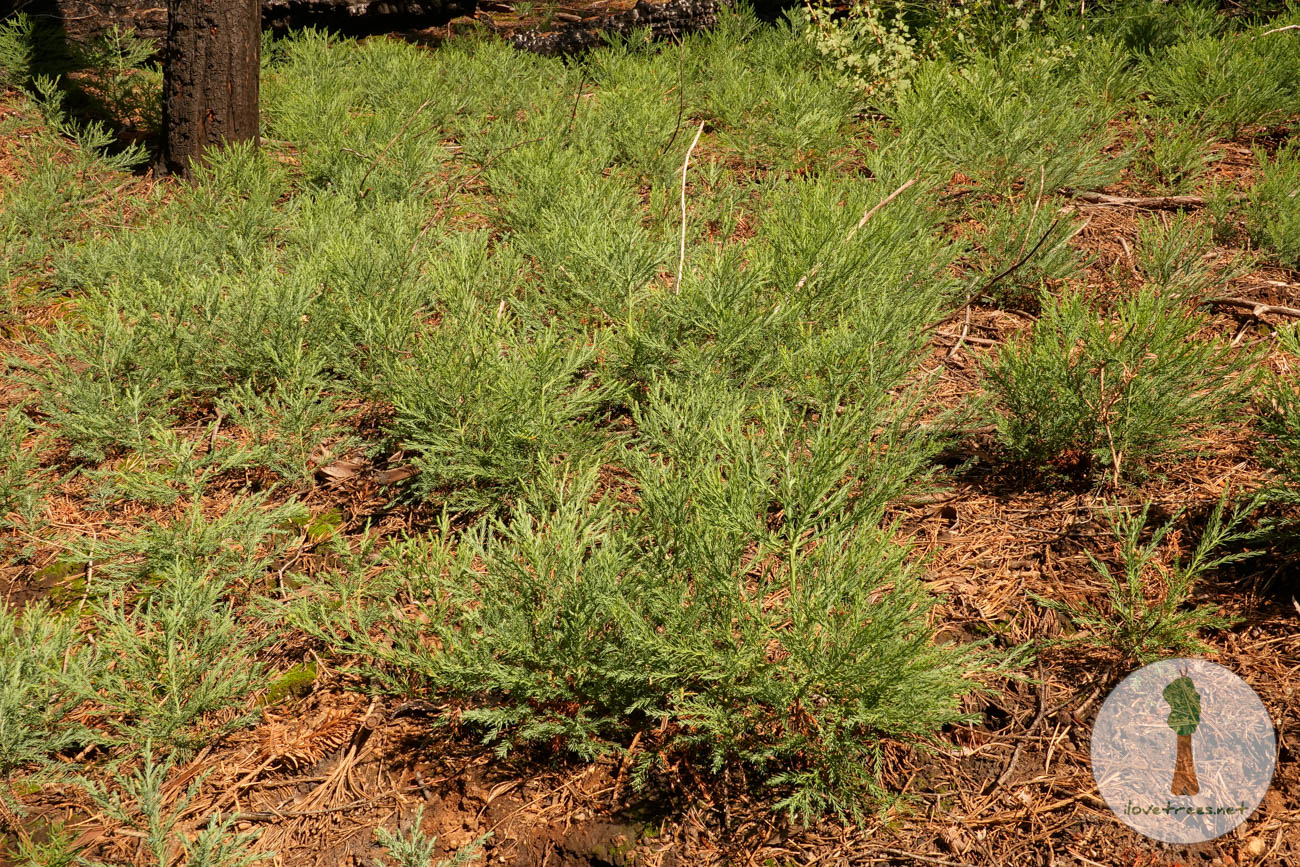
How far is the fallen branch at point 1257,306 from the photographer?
10.5 feet

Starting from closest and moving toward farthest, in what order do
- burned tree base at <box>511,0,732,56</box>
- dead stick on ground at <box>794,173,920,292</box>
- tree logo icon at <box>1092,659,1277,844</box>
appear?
Result: tree logo icon at <box>1092,659,1277,844</box>, dead stick on ground at <box>794,173,920,292</box>, burned tree base at <box>511,0,732,56</box>

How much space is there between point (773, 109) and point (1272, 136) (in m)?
2.87

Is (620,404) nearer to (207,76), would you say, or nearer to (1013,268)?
(1013,268)

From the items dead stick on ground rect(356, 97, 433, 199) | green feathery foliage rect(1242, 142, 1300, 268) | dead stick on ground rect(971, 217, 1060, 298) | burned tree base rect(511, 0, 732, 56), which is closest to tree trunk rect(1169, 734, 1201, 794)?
dead stick on ground rect(971, 217, 1060, 298)

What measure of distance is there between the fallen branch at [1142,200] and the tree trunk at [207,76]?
4758mm

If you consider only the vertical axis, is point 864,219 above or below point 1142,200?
below

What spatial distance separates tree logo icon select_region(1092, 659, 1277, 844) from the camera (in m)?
1.73

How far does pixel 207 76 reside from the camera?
490 cm

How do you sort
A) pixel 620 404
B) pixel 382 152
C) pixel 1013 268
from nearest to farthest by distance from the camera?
pixel 620 404 < pixel 1013 268 < pixel 382 152

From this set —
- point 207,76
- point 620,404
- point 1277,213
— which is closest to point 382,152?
point 207,76

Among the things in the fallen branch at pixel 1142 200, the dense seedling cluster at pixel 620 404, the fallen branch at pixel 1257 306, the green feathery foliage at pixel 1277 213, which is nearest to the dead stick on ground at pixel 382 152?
the dense seedling cluster at pixel 620 404

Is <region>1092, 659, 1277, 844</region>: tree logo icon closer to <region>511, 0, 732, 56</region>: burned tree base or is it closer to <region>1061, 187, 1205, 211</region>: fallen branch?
<region>1061, 187, 1205, 211</region>: fallen branch

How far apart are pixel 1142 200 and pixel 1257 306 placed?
43.6 inches

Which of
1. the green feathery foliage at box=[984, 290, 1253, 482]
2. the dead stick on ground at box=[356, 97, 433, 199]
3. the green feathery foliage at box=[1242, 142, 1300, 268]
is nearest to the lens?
the green feathery foliage at box=[984, 290, 1253, 482]
